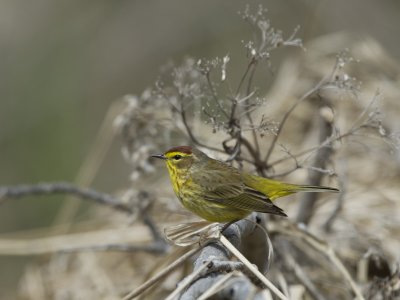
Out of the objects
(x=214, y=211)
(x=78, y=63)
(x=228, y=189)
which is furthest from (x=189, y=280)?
(x=78, y=63)

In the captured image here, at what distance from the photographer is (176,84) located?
3.84 m

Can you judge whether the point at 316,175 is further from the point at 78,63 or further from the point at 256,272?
the point at 78,63

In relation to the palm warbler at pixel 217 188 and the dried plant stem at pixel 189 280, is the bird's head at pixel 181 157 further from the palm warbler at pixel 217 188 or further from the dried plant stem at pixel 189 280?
the dried plant stem at pixel 189 280

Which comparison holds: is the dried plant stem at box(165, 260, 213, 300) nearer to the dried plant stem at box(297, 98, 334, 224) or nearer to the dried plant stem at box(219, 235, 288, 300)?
the dried plant stem at box(219, 235, 288, 300)

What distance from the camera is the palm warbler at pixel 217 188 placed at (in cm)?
405

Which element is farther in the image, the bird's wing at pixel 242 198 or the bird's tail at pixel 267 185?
the bird's tail at pixel 267 185

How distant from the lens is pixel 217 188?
4375 mm

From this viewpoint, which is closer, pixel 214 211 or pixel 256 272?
Answer: pixel 256 272

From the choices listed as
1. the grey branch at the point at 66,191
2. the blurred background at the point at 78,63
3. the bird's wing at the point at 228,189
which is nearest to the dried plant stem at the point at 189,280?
the bird's wing at the point at 228,189

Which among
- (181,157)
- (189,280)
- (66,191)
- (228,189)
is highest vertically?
(189,280)

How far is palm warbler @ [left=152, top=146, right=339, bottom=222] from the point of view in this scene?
405cm

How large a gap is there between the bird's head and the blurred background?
16.4 feet

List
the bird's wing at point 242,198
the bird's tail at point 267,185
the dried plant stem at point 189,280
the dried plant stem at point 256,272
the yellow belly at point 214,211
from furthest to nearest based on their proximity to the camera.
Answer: the bird's tail at point 267,185 < the yellow belly at point 214,211 < the bird's wing at point 242,198 < the dried plant stem at point 256,272 < the dried plant stem at point 189,280

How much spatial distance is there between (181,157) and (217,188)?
30 centimetres
